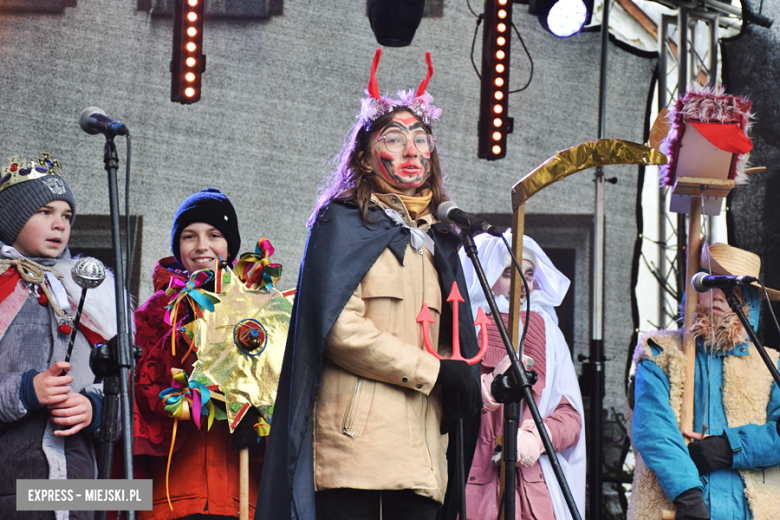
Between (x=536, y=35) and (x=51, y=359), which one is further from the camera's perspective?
(x=536, y=35)

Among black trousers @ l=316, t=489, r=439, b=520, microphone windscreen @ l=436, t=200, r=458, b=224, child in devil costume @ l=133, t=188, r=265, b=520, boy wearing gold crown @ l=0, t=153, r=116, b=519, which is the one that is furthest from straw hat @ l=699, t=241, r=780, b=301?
boy wearing gold crown @ l=0, t=153, r=116, b=519

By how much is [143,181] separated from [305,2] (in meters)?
1.61

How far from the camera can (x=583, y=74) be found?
5.83m

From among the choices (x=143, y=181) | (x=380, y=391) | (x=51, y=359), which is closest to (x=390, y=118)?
(x=380, y=391)

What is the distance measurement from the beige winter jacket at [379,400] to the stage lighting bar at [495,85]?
9.39ft

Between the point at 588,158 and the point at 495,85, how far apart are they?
2194 millimetres

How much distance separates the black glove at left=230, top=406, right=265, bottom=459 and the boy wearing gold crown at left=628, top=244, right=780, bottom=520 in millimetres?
1518

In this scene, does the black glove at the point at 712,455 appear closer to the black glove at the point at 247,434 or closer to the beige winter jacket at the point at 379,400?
the beige winter jacket at the point at 379,400

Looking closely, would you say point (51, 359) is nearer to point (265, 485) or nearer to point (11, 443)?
point (11, 443)

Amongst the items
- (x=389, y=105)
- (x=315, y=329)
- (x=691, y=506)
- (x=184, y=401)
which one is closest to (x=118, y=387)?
(x=315, y=329)

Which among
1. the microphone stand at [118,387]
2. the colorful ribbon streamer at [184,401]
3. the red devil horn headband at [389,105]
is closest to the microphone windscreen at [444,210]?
the red devil horn headband at [389,105]

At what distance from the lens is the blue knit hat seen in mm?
3484

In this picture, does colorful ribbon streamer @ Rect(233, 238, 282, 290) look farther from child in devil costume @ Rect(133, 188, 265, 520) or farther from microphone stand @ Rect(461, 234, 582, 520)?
microphone stand @ Rect(461, 234, 582, 520)

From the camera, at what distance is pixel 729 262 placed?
362 centimetres
